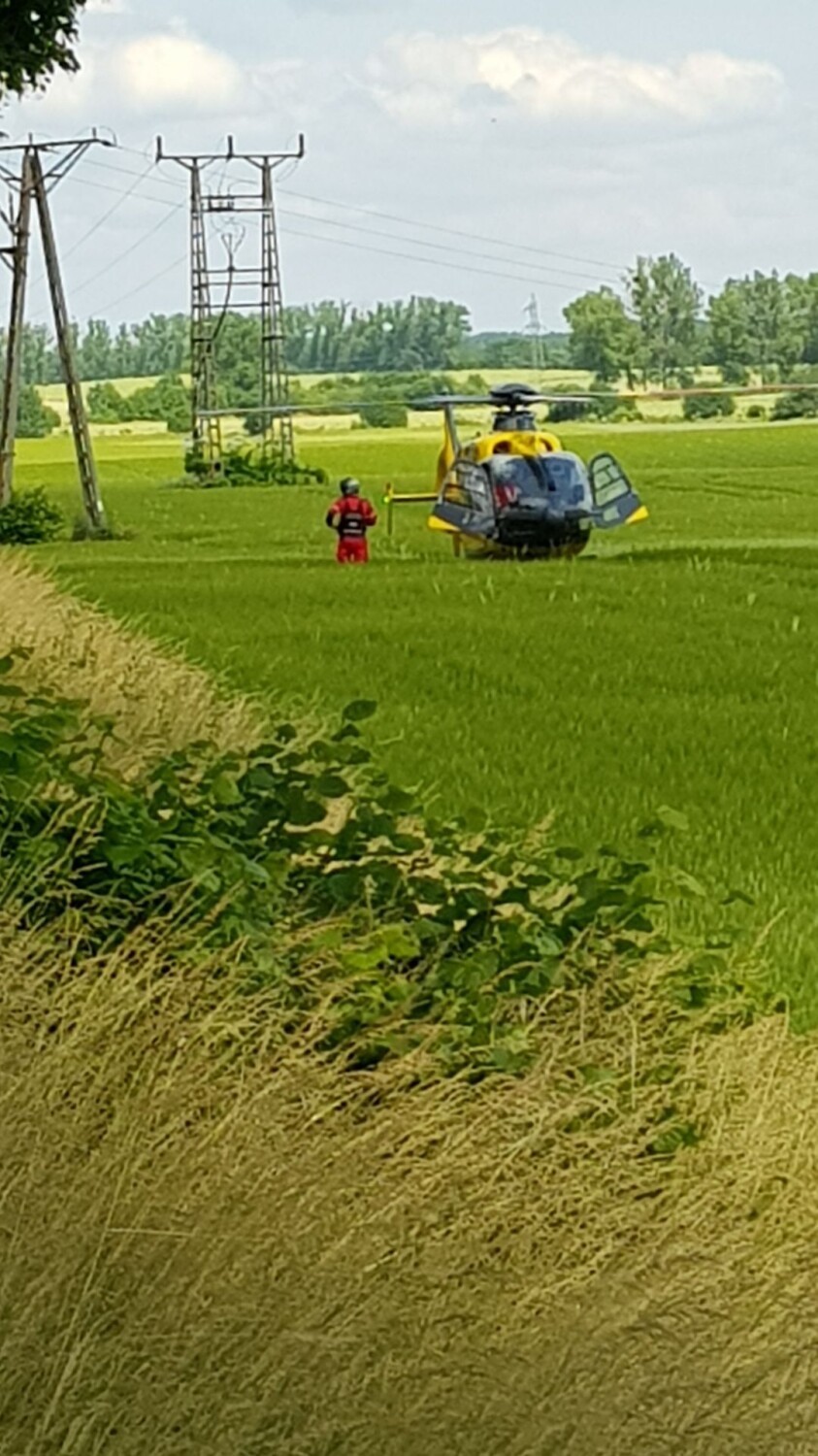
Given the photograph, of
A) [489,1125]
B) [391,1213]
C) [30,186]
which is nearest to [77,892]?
[489,1125]

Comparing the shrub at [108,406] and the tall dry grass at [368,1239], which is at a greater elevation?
the tall dry grass at [368,1239]

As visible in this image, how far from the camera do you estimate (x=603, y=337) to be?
72125 mm

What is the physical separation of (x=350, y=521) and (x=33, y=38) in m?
8.81

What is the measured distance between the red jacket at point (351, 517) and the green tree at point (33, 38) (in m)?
8.02

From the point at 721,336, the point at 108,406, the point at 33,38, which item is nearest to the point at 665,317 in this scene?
the point at 721,336

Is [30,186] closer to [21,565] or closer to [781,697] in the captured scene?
[21,565]

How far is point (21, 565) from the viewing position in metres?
17.6

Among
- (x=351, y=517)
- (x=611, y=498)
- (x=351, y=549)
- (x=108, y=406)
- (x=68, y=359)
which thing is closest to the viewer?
(x=351, y=517)

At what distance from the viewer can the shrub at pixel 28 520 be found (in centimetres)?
3503

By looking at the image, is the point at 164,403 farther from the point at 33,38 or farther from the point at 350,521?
the point at 33,38

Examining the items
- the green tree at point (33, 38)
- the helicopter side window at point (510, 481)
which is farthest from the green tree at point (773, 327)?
the green tree at point (33, 38)

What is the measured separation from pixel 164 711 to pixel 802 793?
2971mm

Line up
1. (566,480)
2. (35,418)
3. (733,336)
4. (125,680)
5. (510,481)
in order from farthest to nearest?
(35,418) < (733,336) < (566,480) < (510,481) < (125,680)

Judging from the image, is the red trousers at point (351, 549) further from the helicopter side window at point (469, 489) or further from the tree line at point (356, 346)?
the tree line at point (356, 346)
